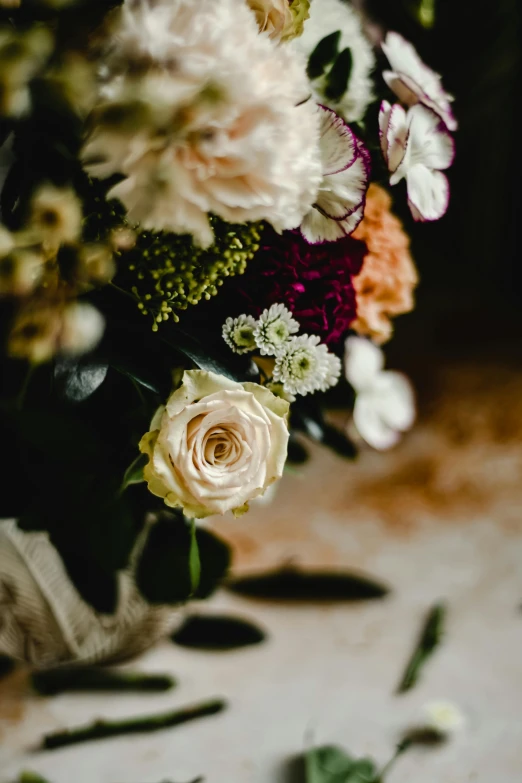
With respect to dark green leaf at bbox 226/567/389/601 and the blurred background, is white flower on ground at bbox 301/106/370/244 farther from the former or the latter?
dark green leaf at bbox 226/567/389/601

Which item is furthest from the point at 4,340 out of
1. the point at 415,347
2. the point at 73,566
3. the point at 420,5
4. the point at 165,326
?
the point at 415,347

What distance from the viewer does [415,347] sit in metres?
1.37

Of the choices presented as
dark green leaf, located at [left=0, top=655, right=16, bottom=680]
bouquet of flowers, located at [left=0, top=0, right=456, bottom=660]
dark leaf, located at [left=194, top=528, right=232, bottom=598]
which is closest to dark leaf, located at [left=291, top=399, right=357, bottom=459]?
bouquet of flowers, located at [left=0, top=0, right=456, bottom=660]

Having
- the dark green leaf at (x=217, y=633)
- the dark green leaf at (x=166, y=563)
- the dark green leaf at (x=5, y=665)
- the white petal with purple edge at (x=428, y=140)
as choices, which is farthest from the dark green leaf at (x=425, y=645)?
the white petal with purple edge at (x=428, y=140)

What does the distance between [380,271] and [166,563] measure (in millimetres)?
271

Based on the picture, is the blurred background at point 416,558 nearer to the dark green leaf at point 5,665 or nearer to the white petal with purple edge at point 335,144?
the dark green leaf at point 5,665

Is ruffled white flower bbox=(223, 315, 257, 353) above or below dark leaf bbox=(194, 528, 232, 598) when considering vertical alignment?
above

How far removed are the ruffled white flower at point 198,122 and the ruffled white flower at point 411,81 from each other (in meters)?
0.15

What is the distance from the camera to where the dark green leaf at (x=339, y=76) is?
0.50 m

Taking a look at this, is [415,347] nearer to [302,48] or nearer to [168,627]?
[168,627]

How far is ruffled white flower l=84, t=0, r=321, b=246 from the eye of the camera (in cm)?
32

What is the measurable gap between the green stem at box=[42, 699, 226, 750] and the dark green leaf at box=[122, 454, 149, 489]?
0.85ft

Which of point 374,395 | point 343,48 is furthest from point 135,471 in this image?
point 343,48

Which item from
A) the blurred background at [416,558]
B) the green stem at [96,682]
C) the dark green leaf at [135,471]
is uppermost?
the dark green leaf at [135,471]
